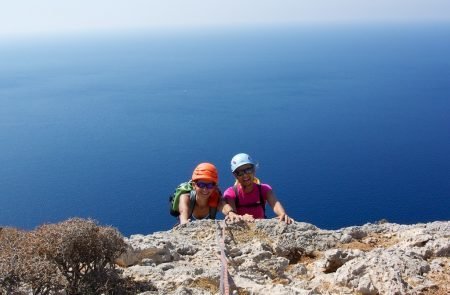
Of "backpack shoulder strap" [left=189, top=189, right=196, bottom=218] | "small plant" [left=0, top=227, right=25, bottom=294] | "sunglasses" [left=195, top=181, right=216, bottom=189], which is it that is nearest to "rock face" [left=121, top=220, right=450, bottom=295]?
"backpack shoulder strap" [left=189, top=189, right=196, bottom=218]

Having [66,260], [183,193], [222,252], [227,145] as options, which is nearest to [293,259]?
[222,252]

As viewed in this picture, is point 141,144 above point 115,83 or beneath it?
beneath

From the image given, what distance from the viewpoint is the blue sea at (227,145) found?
6425 centimetres

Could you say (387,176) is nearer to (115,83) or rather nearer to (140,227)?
(140,227)

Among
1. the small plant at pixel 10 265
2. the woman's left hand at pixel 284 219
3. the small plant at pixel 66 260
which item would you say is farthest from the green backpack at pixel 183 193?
the small plant at pixel 10 265

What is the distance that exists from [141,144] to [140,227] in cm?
3715

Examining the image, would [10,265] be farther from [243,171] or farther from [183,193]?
[243,171]

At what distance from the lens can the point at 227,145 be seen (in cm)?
8981

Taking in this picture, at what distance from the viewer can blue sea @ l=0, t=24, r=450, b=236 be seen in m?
64.2

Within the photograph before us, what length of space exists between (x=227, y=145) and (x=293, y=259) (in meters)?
83.4

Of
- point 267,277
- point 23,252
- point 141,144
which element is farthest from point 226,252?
point 141,144

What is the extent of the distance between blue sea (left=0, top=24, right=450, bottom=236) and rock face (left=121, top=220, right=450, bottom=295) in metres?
39.9

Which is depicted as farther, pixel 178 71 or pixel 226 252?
pixel 178 71

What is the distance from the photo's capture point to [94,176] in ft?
251
